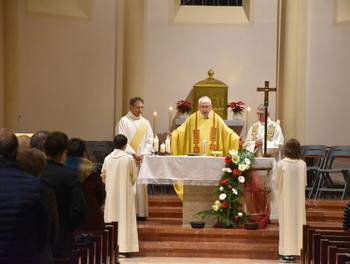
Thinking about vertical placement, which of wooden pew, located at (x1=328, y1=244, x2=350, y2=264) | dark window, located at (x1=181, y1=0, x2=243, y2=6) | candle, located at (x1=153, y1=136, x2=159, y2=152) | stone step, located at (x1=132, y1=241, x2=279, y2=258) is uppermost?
dark window, located at (x1=181, y1=0, x2=243, y2=6)

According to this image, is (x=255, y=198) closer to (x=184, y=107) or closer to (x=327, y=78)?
A: (x=184, y=107)

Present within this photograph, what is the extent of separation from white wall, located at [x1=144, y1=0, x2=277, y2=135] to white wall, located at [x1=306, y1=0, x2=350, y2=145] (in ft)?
2.84

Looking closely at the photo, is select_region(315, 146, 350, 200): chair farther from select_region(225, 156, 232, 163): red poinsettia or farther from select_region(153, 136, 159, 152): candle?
select_region(153, 136, 159, 152): candle

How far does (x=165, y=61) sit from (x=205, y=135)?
4.10m

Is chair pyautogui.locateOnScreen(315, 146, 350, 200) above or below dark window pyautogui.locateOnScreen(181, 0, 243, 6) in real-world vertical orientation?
below

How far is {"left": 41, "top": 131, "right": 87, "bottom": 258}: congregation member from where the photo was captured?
16.1 feet

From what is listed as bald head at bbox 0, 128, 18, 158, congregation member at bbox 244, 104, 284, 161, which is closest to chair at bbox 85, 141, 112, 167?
congregation member at bbox 244, 104, 284, 161

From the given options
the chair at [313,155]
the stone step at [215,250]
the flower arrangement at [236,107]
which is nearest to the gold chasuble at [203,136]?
the stone step at [215,250]

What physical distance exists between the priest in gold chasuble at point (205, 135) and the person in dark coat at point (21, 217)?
6.84 metres

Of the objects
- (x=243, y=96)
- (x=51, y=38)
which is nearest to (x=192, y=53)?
(x=243, y=96)

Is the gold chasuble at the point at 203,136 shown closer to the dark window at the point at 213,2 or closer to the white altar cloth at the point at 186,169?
the white altar cloth at the point at 186,169

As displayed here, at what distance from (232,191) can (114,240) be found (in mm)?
2809

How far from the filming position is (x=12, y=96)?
43.3 feet

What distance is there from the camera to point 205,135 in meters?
11.0
